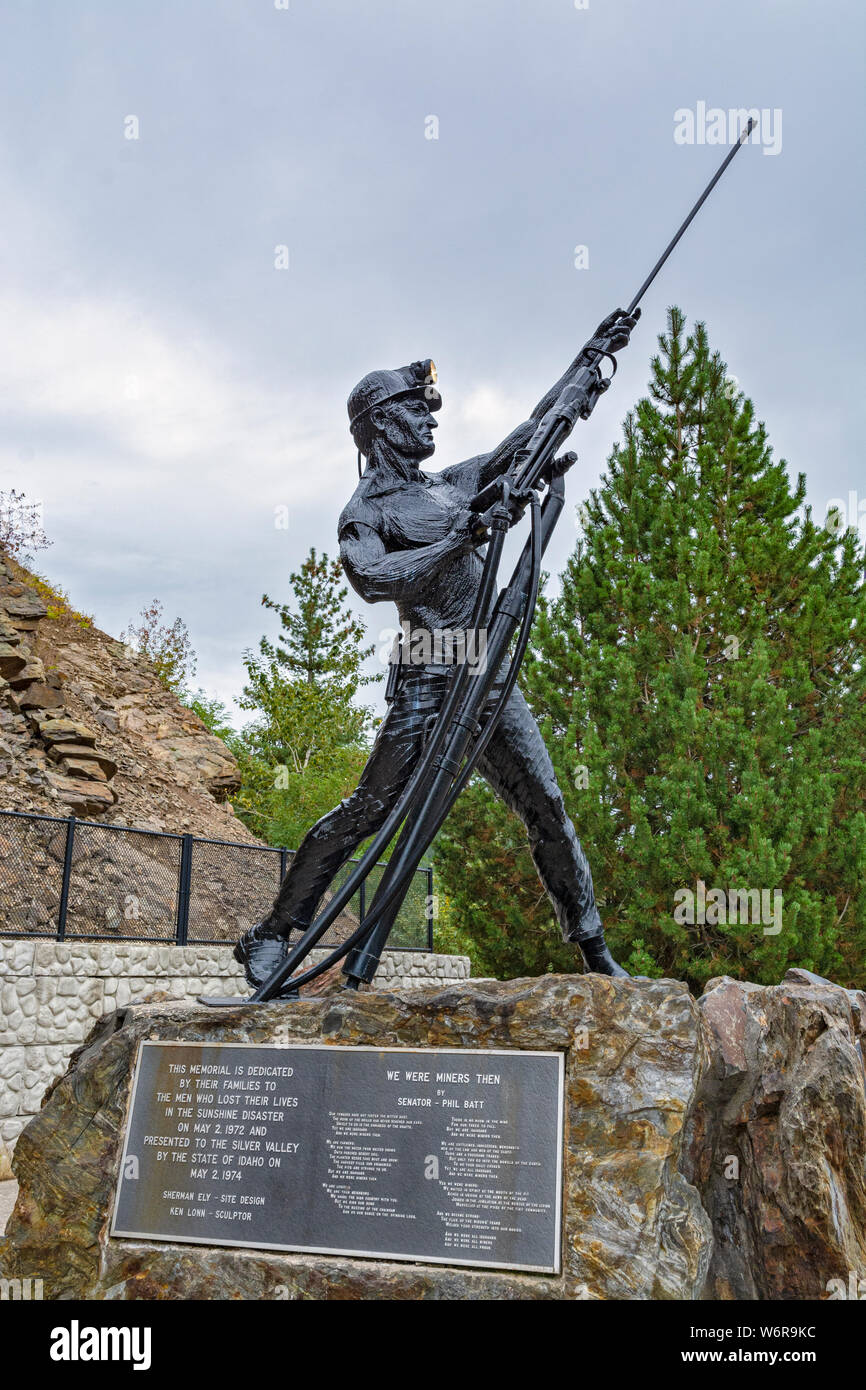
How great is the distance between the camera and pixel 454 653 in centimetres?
429

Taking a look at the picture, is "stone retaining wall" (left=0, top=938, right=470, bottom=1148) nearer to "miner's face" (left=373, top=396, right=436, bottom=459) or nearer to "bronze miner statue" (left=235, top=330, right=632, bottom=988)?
"bronze miner statue" (left=235, top=330, right=632, bottom=988)

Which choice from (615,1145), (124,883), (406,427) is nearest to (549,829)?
(615,1145)

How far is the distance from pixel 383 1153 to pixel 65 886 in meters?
5.68

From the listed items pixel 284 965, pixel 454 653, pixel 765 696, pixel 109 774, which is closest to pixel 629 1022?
pixel 284 965

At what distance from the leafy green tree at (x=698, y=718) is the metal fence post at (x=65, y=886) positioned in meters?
4.64

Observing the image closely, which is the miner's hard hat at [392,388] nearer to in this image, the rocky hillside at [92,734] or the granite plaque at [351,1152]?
the granite plaque at [351,1152]

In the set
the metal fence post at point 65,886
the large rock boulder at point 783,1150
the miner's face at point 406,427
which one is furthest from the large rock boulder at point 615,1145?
the metal fence post at point 65,886

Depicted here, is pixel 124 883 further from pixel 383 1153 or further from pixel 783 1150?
pixel 783 1150

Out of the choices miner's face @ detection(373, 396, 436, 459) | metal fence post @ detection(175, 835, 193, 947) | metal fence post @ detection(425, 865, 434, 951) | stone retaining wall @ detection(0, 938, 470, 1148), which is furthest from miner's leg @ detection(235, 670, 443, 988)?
metal fence post @ detection(425, 865, 434, 951)

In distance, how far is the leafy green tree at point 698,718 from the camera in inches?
401

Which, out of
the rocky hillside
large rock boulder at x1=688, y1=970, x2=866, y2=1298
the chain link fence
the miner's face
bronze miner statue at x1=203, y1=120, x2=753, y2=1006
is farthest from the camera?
the rocky hillside

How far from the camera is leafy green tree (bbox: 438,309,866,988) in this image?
401 inches

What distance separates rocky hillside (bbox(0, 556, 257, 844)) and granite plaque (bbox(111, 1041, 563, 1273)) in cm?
1006

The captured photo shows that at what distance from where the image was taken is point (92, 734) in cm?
1541
